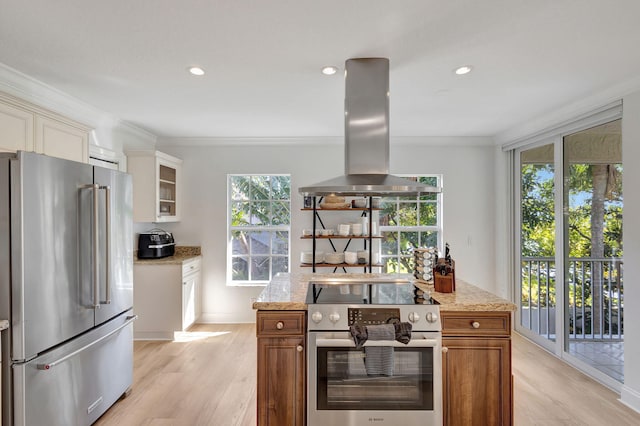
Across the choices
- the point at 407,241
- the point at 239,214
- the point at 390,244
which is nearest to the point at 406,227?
the point at 407,241

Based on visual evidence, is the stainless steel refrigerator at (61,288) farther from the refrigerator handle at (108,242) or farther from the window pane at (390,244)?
the window pane at (390,244)

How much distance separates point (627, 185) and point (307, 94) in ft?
8.54

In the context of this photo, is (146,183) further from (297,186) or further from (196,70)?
(196,70)

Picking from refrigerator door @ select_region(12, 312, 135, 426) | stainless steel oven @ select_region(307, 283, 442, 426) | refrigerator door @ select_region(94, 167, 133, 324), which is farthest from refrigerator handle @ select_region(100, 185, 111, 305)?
stainless steel oven @ select_region(307, 283, 442, 426)

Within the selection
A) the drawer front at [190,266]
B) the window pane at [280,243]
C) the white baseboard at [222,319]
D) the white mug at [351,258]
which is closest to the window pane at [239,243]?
the window pane at [280,243]

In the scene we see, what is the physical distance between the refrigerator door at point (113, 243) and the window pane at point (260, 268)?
2.03 metres

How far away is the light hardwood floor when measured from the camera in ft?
8.02

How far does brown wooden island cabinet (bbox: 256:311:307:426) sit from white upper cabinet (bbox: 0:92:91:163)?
1818mm

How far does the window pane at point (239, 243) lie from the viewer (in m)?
4.71

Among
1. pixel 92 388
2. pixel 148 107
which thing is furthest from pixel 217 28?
pixel 92 388

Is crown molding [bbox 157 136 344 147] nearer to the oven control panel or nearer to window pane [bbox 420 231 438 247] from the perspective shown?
window pane [bbox 420 231 438 247]

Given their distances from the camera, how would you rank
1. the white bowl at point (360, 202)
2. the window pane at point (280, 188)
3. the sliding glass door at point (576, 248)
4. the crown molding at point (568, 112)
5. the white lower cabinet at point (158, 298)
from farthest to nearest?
the window pane at point (280, 188), the white bowl at point (360, 202), the white lower cabinet at point (158, 298), the sliding glass door at point (576, 248), the crown molding at point (568, 112)

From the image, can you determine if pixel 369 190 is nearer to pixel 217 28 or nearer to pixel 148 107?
pixel 217 28

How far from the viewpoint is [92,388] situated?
229 centimetres
